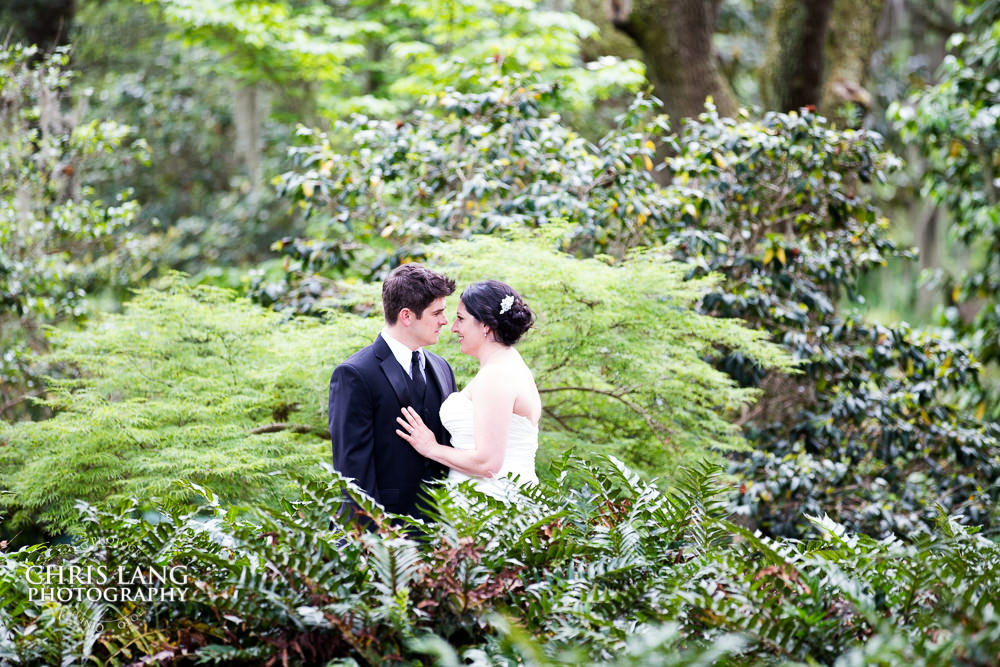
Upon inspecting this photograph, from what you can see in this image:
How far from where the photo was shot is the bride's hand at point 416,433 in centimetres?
350

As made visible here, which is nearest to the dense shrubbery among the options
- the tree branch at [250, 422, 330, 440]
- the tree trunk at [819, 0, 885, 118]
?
the tree branch at [250, 422, 330, 440]

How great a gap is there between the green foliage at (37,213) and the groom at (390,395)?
4.02 metres

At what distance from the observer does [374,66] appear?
41.6 ft

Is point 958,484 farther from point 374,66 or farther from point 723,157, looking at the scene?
point 374,66

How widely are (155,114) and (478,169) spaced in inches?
452

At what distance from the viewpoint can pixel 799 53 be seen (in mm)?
8039

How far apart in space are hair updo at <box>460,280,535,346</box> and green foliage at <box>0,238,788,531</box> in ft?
4.11

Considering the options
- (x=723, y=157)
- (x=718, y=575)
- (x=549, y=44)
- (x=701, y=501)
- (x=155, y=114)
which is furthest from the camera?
(x=155, y=114)

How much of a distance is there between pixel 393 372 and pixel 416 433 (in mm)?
267

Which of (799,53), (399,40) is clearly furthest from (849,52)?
(399,40)

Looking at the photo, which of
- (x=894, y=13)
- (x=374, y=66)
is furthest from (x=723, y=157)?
(x=894, y=13)

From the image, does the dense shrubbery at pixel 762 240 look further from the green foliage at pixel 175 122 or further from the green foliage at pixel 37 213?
the green foliage at pixel 175 122

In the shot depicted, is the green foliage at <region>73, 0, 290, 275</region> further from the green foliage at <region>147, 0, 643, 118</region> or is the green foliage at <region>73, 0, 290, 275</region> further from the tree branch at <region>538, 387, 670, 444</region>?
the tree branch at <region>538, 387, 670, 444</region>

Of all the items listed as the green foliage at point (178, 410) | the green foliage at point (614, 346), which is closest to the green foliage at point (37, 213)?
the green foliage at point (178, 410)
